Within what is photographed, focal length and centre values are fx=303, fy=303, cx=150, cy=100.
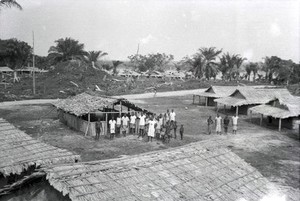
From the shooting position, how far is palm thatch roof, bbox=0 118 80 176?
7719mm

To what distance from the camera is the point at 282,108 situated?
23.4 meters

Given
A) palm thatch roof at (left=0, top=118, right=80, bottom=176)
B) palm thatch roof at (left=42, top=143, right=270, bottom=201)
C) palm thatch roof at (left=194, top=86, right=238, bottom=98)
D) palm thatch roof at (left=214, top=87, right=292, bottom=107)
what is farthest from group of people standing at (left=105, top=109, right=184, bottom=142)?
palm thatch roof at (left=194, top=86, right=238, bottom=98)

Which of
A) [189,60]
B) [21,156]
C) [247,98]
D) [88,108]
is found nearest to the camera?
[21,156]

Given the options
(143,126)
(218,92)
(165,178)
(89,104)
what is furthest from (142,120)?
(218,92)

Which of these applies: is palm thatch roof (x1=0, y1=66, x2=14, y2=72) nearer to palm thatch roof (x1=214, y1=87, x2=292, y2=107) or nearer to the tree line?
the tree line

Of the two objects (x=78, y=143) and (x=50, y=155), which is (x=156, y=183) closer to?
(x=50, y=155)

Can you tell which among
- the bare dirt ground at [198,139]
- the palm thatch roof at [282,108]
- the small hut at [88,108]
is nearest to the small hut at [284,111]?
the palm thatch roof at [282,108]

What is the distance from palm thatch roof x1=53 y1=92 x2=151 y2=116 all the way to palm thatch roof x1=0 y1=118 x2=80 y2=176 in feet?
25.8

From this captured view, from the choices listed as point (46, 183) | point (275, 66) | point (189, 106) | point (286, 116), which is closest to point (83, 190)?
point (46, 183)

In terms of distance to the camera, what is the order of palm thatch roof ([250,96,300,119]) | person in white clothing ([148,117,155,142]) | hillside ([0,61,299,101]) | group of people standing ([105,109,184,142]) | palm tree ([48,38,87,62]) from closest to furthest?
person in white clothing ([148,117,155,142]), group of people standing ([105,109,184,142]), palm thatch roof ([250,96,300,119]), hillside ([0,61,299,101]), palm tree ([48,38,87,62])

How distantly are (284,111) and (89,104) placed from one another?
1444 cm

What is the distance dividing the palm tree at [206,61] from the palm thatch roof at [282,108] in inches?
906

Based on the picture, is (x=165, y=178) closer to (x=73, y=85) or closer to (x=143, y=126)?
(x=143, y=126)

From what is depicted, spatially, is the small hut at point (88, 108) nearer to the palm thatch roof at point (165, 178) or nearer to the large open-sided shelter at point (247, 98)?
the palm thatch roof at point (165, 178)
